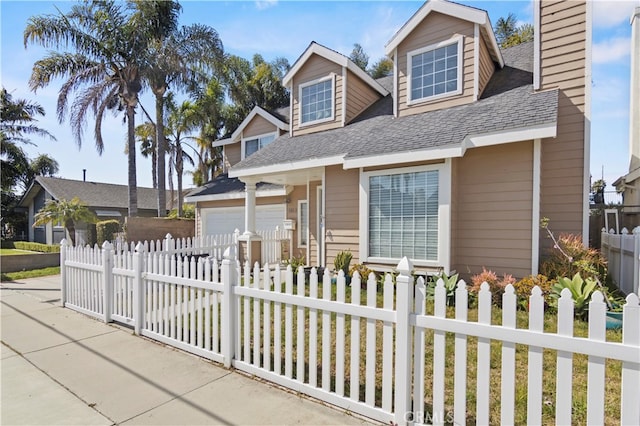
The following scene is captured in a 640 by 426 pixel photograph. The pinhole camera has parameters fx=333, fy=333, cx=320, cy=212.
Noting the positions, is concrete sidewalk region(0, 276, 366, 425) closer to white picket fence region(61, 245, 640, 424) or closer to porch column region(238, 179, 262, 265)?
white picket fence region(61, 245, 640, 424)

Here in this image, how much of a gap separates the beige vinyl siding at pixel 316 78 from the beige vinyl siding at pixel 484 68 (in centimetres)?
372

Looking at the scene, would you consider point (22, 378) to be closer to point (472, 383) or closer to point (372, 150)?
point (472, 383)

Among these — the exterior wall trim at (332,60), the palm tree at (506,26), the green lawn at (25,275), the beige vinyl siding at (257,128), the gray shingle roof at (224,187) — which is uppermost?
the palm tree at (506,26)

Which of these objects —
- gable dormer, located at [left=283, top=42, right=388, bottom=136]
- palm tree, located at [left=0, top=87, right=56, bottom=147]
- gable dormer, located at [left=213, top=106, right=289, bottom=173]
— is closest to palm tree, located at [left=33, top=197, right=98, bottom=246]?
gable dormer, located at [left=213, top=106, right=289, bottom=173]

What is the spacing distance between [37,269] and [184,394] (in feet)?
43.5

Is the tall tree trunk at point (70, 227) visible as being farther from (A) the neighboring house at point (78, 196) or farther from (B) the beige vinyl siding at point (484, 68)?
(B) the beige vinyl siding at point (484, 68)

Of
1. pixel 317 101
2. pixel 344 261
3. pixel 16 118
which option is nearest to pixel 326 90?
pixel 317 101

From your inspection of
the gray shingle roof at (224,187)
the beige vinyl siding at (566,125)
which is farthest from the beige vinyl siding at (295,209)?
the beige vinyl siding at (566,125)

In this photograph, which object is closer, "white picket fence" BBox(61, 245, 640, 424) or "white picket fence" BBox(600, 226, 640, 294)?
"white picket fence" BBox(61, 245, 640, 424)

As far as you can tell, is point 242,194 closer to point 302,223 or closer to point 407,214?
point 302,223

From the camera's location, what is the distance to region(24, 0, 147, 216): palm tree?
46.5ft

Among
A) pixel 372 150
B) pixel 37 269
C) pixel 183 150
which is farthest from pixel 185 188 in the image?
pixel 372 150

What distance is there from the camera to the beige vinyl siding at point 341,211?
795 cm

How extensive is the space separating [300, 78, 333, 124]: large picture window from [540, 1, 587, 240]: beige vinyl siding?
5449mm
